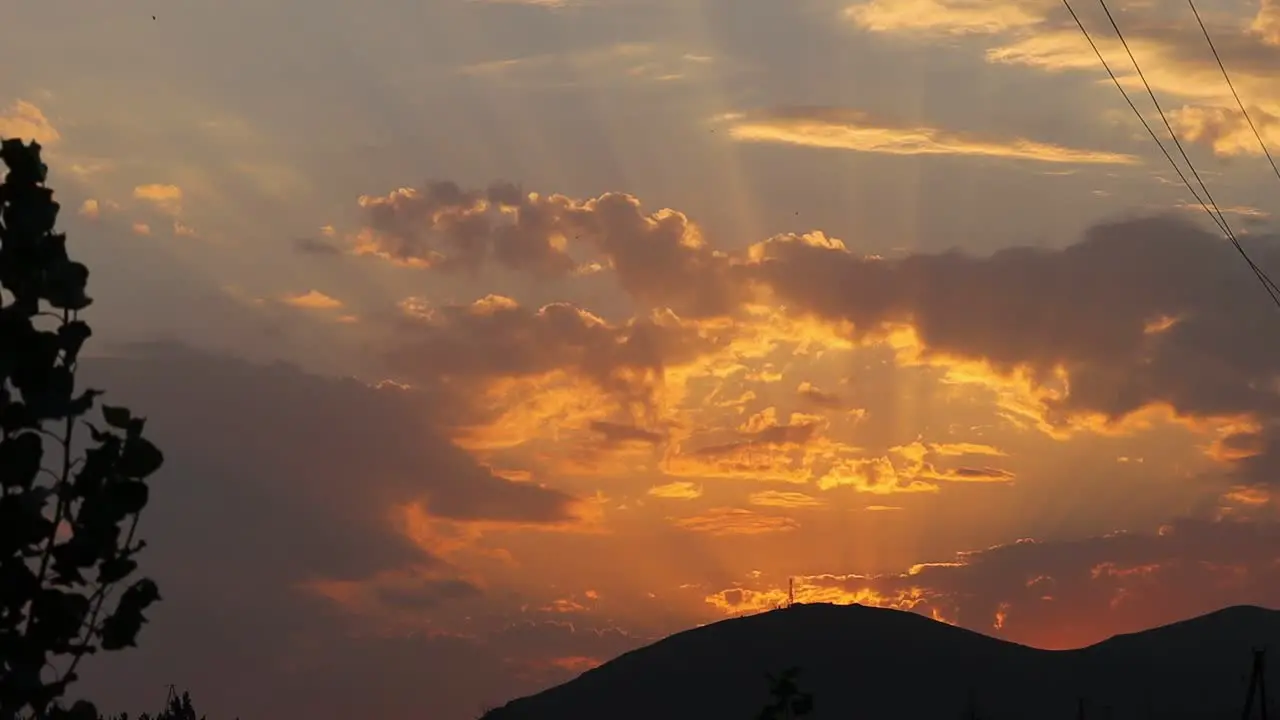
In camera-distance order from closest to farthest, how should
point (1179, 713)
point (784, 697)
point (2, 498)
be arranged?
1. point (2, 498)
2. point (784, 697)
3. point (1179, 713)

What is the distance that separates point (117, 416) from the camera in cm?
1436

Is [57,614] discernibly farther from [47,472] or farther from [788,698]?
[788,698]

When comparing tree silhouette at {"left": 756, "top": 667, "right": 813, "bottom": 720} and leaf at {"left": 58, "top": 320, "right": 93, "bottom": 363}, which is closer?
leaf at {"left": 58, "top": 320, "right": 93, "bottom": 363}

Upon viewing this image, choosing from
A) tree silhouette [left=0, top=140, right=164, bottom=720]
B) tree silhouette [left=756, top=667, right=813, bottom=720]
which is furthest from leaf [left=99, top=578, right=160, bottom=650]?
tree silhouette [left=756, top=667, right=813, bottom=720]

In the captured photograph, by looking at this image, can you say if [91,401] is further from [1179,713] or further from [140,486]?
[1179,713]

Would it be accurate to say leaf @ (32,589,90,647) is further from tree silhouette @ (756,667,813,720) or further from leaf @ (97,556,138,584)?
tree silhouette @ (756,667,813,720)

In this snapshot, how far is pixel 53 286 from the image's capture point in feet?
46.3

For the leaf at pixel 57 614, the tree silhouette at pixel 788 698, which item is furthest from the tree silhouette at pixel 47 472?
the tree silhouette at pixel 788 698

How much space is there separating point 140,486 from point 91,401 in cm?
84

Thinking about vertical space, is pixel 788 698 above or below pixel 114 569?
above

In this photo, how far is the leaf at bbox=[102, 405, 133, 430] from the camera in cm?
1428

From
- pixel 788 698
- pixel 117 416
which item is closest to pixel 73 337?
pixel 117 416

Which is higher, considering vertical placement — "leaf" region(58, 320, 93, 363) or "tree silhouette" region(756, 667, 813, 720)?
"tree silhouette" region(756, 667, 813, 720)

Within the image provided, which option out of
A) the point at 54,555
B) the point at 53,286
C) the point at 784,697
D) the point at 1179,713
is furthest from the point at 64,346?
the point at 1179,713
